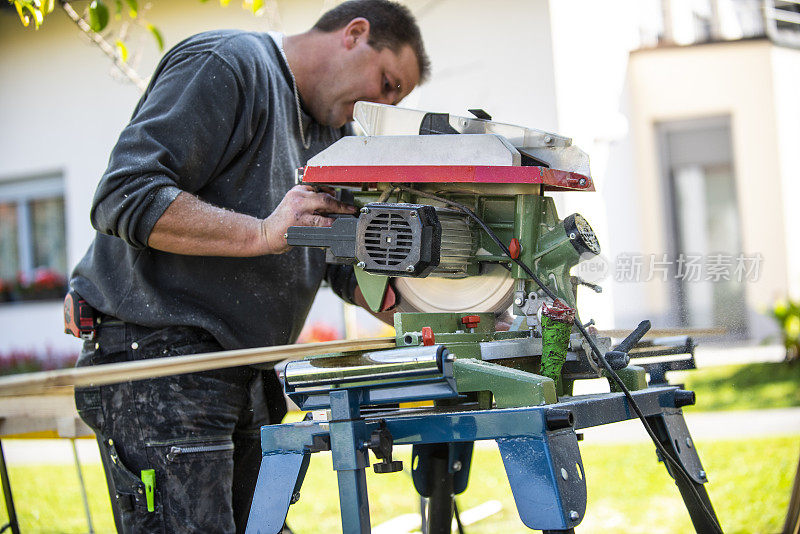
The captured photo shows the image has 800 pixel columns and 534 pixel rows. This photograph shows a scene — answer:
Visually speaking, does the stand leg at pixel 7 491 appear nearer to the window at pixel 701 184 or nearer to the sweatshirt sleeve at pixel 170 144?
the sweatshirt sleeve at pixel 170 144

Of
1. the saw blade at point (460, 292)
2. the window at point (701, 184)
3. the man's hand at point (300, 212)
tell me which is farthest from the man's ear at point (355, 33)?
the window at point (701, 184)

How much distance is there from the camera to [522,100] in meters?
3.71

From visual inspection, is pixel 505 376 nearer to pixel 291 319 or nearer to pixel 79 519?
pixel 291 319

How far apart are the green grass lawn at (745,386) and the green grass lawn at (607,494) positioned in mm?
1315

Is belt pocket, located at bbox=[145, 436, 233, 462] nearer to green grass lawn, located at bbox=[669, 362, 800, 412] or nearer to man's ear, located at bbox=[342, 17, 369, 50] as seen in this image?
man's ear, located at bbox=[342, 17, 369, 50]

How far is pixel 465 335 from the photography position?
5.69 feet

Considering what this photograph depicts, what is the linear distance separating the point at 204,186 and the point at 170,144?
0.20 m

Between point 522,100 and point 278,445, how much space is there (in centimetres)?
243

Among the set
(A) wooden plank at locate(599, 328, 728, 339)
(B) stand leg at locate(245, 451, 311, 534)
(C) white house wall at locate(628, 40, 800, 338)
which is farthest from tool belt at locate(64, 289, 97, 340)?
(C) white house wall at locate(628, 40, 800, 338)

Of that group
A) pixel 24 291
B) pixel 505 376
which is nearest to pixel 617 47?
pixel 505 376

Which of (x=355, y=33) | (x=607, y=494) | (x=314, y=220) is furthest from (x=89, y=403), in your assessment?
(x=607, y=494)

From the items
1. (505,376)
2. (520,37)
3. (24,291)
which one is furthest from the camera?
(24,291)

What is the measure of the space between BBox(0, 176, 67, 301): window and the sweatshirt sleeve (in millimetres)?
6590

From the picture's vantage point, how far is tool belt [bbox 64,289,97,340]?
2.15 metres
